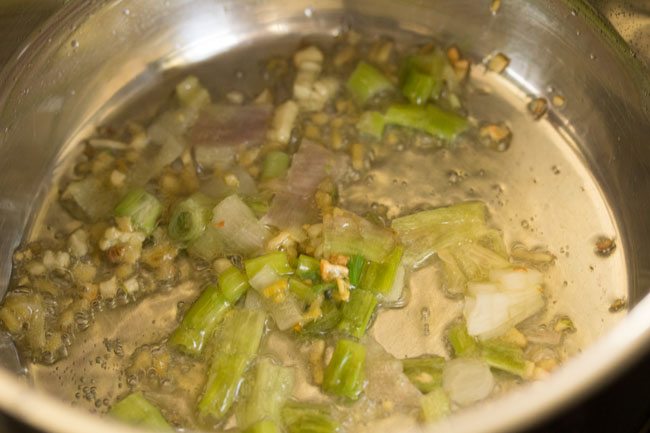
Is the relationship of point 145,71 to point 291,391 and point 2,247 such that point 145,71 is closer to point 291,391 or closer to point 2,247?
point 2,247

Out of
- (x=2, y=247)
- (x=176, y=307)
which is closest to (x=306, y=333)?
(x=176, y=307)

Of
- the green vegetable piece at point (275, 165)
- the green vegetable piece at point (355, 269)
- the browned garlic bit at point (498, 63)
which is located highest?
the browned garlic bit at point (498, 63)

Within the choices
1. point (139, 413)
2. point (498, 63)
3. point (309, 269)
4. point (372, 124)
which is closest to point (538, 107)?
point (498, 63)

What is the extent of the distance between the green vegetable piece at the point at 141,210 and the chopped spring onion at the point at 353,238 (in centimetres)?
26

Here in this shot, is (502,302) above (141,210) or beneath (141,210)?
beneath

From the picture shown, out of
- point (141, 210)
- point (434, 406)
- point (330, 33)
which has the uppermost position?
point (330, 33)

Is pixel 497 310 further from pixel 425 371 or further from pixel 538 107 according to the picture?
pixel 538 107

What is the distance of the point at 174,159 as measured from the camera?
4.45 feet

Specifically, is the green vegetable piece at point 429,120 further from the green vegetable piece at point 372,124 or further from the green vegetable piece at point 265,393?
the green vegetable piece at point 265,393

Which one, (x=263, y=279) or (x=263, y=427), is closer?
(x=263, y=427)

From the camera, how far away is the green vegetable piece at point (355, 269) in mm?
1188

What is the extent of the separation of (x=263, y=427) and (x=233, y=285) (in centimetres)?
21

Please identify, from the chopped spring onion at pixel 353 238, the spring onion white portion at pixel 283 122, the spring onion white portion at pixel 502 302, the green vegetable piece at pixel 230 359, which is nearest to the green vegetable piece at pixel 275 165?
the spring onion white portion at pixel 283 122

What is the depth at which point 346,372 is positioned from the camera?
1.11 m
